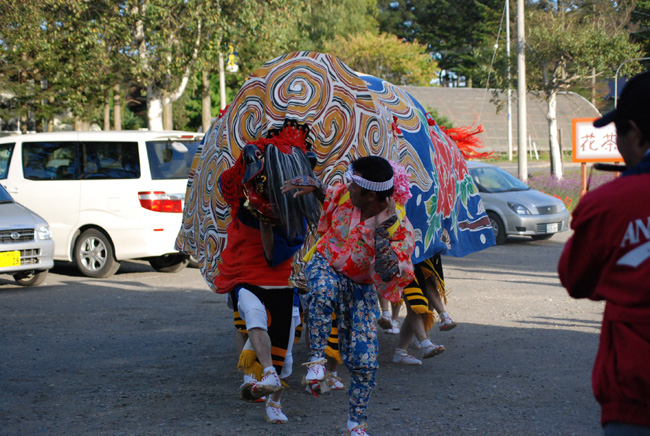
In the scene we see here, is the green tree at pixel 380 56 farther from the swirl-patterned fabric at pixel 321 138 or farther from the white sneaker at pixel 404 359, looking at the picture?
the white sneaker at pixel 404 359

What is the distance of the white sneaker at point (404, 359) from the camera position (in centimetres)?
647

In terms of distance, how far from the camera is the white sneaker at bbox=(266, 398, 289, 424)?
16.0ft

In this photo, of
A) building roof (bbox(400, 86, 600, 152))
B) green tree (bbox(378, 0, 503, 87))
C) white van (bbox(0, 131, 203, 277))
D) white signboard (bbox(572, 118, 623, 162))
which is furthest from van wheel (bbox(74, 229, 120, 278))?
green tree (bbox(378, 0, 503, 87))

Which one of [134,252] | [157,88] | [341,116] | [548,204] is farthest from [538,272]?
[157,88]

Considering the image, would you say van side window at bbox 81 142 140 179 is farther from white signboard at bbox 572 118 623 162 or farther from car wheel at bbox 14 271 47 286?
white signboard at bbox 572 118 623 162

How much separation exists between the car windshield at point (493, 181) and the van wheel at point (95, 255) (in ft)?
25.9

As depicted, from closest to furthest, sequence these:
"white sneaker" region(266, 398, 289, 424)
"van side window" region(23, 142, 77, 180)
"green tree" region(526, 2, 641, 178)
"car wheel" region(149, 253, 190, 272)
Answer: "white sneaker" region(266, 398, 289, 424), "van side window" region(23, 142, 77, 180), "car wheel" region(149, 253, 190, 272), "green tree" region(526, 2, 641, 178)

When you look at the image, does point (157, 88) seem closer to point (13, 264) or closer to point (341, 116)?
point (13, 264)

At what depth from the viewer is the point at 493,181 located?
53.9ft

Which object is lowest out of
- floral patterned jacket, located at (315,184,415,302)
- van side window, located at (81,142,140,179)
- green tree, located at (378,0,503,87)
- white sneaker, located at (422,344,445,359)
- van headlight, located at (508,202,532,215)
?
white sneaker, located at (422,344,445,359)

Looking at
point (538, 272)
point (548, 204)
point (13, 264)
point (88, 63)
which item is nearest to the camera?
point (13, 264)

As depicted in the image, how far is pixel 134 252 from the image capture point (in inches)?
433

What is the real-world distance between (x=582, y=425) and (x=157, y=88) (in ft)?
68.1

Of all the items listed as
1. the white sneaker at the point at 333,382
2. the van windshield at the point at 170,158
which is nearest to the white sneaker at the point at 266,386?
the white sneaker at the point at 333,382
